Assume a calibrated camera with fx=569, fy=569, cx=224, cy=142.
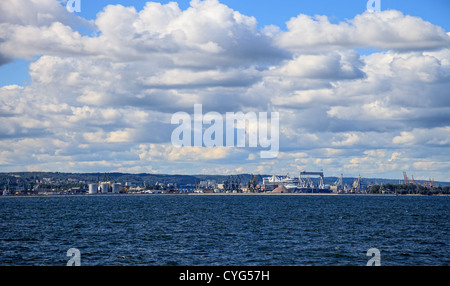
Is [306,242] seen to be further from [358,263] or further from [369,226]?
→ [369,226]

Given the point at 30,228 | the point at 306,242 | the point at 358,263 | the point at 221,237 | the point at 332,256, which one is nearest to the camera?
the point at 358,263

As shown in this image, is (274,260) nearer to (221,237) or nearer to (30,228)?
(221,237)

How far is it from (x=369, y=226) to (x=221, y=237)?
4024cm

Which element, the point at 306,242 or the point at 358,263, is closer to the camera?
the point at 358,263

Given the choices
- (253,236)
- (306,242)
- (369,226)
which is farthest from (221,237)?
(369,226)

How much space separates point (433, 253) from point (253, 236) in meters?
29.5

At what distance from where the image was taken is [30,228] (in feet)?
366
